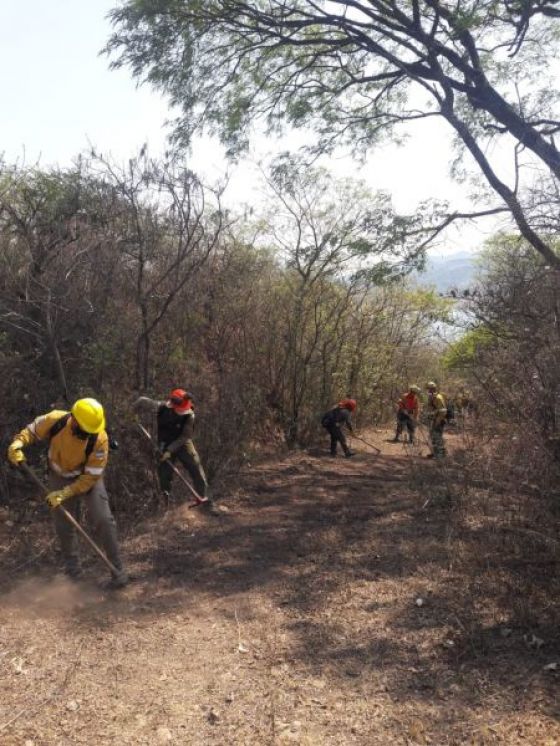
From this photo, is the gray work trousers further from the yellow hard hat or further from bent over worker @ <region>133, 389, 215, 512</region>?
bent over worker @ <region>133, 389, 215, 512</region>

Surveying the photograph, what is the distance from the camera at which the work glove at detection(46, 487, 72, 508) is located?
15.6 ft

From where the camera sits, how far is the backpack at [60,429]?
16.1 ft

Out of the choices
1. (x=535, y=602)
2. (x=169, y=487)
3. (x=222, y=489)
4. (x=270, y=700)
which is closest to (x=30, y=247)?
(x=169, y=487)

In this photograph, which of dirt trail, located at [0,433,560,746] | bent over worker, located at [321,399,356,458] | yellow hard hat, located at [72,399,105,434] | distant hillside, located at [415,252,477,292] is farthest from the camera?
bent over worker, located at [321,399,356,458]

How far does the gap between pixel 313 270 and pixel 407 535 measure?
7259 mm

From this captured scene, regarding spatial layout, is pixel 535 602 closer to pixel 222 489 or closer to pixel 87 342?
pixel 222 489

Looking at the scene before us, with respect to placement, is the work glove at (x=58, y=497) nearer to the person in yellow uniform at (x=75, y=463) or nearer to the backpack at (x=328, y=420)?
the person in yellow uniform at (x=75, y=463)

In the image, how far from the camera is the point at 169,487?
23.0ft

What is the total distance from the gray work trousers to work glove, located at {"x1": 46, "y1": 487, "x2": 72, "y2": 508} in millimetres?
193

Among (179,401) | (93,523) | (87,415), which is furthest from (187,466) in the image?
(87,415)

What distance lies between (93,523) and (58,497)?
519 millimetres

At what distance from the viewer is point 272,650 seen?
13.0 feet

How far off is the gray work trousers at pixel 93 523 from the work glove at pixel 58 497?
0.19 metres

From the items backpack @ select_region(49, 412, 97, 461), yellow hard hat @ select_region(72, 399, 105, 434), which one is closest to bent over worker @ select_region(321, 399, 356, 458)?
backpack @ select_region(49, 412, 97, 461)
